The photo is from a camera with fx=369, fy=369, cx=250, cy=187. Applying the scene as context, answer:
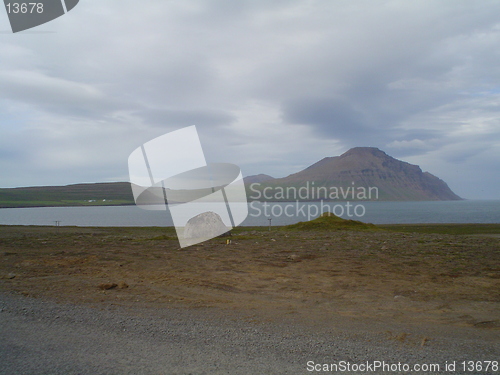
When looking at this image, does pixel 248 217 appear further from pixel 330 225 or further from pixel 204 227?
pixel 204 227

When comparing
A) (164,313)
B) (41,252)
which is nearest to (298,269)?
(164,313)

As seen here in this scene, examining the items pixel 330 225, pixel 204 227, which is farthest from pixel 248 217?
pixel 204 227

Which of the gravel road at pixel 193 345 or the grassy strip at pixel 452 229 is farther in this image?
the grassy strip at pixel 452 229

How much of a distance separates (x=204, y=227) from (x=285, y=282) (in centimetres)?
1292

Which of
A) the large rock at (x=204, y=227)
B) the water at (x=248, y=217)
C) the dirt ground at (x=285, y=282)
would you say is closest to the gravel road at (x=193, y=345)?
the dirt ground at (x=285, y=282)

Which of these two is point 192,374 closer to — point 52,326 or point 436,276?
point 52,326

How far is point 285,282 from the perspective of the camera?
410 inches

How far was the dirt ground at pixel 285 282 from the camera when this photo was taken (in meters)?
7.60

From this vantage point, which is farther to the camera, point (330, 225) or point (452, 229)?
point (452, 229)

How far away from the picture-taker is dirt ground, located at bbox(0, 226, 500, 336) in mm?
7598

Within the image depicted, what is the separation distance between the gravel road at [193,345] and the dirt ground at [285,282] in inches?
33.5

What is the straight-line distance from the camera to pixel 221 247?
18.2m

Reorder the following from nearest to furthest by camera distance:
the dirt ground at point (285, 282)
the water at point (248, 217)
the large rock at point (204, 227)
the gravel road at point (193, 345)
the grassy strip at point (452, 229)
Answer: the gravel road at point (193, 345) → the dirt ground at point (285, 282) → the large rock at point (204, 227) → the grassy strip at point (452, 229) → the water at point (248, 217)

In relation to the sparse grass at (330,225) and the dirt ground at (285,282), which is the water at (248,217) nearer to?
the sparse grass at (330,225)
